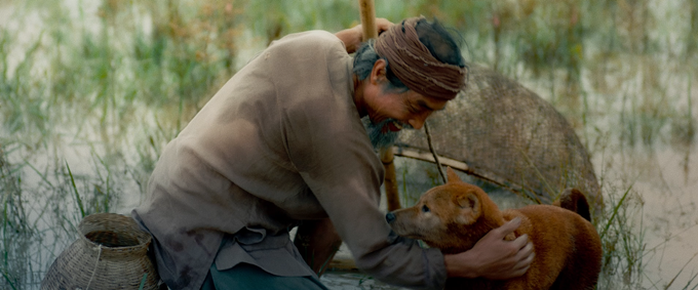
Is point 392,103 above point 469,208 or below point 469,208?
above

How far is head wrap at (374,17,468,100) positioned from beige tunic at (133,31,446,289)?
220mm

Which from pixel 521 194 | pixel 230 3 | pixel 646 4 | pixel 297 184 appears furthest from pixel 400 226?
pixel 646 4

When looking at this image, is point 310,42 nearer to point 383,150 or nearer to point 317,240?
point 383,150

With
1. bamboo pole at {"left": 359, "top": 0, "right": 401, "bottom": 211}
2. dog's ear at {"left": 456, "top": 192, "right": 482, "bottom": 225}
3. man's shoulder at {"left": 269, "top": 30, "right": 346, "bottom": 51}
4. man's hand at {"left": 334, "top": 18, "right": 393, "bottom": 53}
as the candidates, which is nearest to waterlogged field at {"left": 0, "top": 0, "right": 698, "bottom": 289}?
bamboo pole at {"left": 359, "top": 0, "right": 401, "bottom": 211}

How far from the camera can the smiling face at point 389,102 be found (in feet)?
8.74

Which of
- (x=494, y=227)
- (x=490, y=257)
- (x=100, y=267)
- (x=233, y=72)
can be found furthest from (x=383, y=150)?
(x=233, y=72)

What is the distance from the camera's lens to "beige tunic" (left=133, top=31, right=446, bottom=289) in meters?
2.68

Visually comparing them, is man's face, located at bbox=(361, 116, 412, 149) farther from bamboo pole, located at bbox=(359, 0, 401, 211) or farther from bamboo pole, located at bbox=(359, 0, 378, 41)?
bamboo pole, located at bbox=(359, 0, 378, 41)

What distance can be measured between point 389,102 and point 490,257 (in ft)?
2.34

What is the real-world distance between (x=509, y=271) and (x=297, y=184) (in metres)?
0.90

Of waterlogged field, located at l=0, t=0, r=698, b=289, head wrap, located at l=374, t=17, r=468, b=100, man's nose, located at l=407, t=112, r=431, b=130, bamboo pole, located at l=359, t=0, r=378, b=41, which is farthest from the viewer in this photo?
waterlogged field, located at l=0, t=0, r=698, b=289

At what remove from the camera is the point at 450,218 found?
293cm

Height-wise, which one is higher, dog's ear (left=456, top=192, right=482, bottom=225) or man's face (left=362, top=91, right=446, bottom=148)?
man's face (left=362, top=91, right=446, bottom=148)

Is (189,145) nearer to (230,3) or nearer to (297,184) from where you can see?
(297,184)
